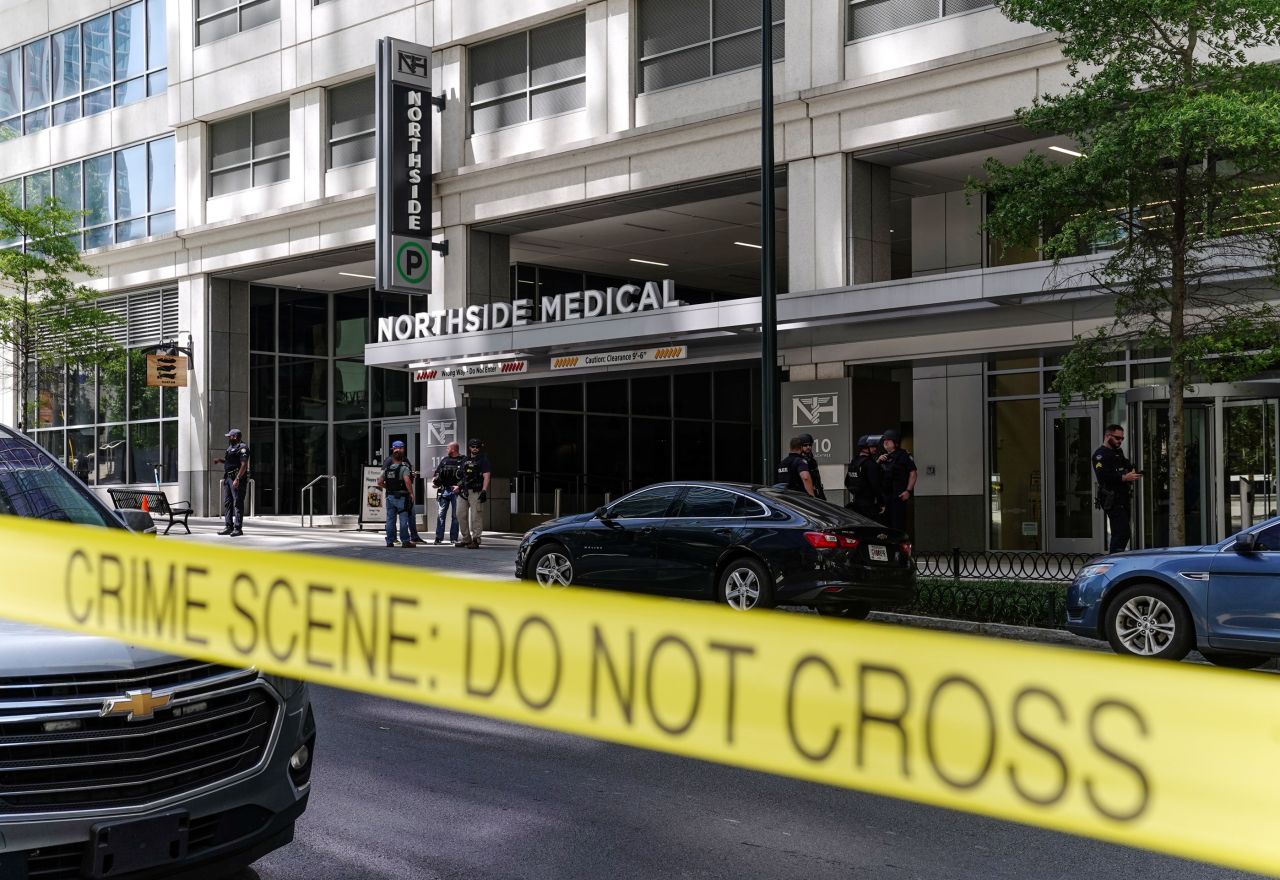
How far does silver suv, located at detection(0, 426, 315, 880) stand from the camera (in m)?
3.76

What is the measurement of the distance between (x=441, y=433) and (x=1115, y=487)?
47.0 ft

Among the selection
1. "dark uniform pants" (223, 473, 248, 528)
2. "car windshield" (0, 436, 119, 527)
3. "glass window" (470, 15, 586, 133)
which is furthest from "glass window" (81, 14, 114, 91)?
"car windshield" (0, 436, 119, 527)

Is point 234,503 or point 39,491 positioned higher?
point 39,491

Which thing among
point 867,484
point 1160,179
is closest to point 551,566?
point 867,484

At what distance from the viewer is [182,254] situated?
33.5 m

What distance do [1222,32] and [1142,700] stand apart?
13.1m

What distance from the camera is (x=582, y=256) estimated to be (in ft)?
103

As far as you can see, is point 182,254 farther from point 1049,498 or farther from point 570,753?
point 570,753

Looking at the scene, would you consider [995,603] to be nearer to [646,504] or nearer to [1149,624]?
[1149,624]

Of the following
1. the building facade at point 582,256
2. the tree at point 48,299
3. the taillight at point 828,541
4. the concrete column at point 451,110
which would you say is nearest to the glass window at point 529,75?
the building facade at point 582,256

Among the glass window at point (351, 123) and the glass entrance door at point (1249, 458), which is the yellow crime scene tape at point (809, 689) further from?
the glass window at point (351, 123)

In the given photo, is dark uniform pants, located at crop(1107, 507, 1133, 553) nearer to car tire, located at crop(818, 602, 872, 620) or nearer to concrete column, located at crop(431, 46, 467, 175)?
car tire, located at crop(818, 602, 872, 620)

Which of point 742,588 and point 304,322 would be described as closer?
point 742,588

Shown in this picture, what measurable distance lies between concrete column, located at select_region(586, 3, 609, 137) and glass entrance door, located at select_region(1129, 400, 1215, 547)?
11.2m
